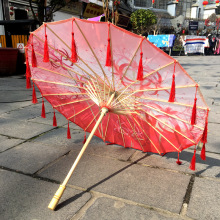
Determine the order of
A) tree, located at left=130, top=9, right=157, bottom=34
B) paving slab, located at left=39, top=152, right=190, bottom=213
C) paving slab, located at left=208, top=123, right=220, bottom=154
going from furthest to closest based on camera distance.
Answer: tree, located at left=130, top=9, right=157, bottom=34
paving slab, located at left=208, top=123, right=220, bottom=154
paving slab, located at left=39, top=152, right=190, bottom=213

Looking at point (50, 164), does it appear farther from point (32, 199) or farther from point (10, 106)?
point (10, 106)

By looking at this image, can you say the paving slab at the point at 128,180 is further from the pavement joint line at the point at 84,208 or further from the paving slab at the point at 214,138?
the paving slab at the point at 214,138

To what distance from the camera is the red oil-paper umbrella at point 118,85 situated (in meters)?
1.57

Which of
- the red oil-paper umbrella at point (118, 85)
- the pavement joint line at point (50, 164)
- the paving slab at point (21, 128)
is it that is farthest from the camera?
the paving slab at point (21, 128)

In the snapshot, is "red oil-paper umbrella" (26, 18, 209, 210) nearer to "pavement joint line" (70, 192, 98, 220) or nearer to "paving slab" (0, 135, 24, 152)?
"pavement joint line" (70, 192, 98, 220)

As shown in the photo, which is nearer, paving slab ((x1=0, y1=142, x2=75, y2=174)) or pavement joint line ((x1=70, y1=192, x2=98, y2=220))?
pavement joint line ((x1=70, y1=192, x2=98, y2=220))

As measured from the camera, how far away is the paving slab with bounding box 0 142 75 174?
7.81ft

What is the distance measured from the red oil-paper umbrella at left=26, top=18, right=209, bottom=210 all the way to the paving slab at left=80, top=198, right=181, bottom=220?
0.29 metres

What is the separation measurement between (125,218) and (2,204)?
962mm

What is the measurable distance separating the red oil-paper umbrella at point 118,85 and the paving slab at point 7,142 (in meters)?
0.93

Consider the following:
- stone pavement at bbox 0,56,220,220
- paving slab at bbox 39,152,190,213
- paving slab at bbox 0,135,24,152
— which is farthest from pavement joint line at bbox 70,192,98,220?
paving slab at bbox 0,135,24,152

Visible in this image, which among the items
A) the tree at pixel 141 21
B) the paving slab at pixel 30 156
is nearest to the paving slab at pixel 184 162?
the paving slab at pixel 30 156

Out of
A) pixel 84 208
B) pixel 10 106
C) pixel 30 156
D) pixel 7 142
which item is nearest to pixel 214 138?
pixel 84 208

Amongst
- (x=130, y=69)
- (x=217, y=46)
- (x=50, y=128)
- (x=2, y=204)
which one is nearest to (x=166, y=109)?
(x=130, y=69)
